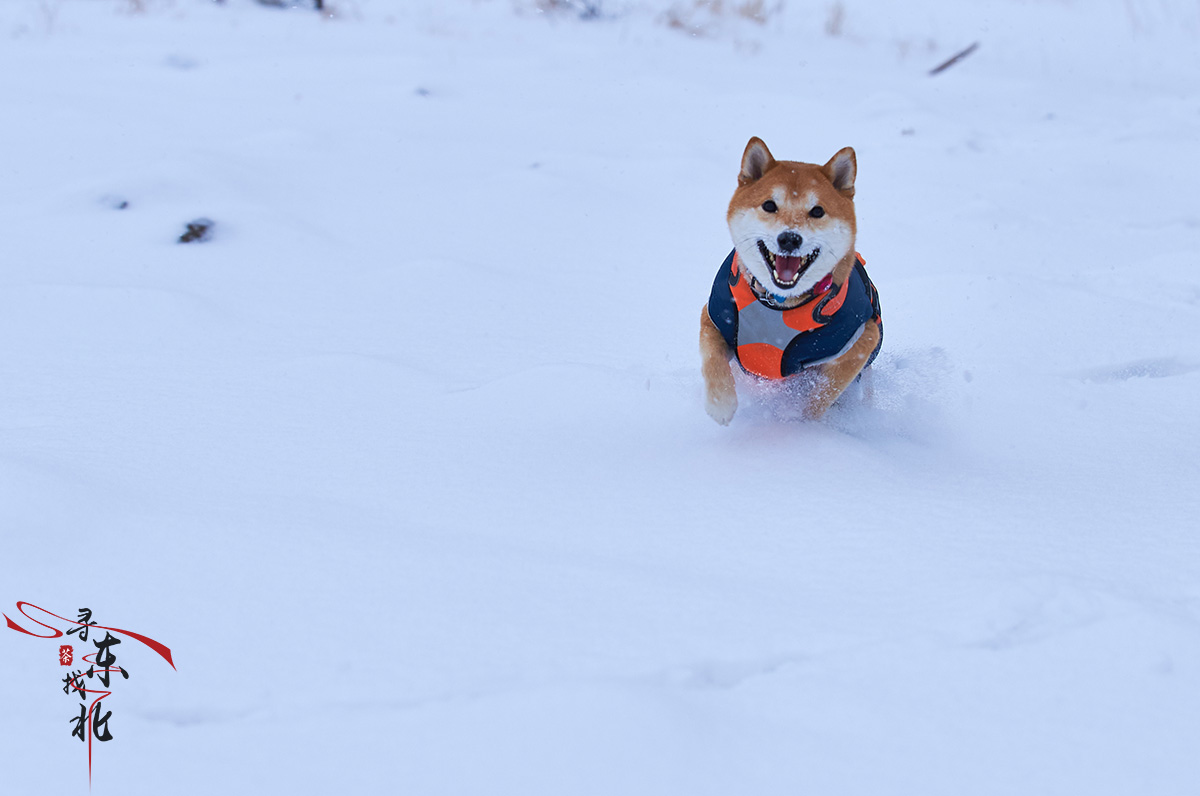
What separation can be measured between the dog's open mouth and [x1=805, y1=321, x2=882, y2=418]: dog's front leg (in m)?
0.32

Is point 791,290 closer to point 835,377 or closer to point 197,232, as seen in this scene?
point 835,377

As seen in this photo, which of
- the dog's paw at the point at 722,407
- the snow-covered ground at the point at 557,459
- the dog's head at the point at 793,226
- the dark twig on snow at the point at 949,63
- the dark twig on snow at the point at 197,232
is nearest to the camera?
the snow-covered ground at the point at 557,459

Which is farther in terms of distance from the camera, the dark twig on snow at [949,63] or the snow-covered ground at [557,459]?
the dark twig on snow at [949,63]

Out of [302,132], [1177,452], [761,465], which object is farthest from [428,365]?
[302,132]

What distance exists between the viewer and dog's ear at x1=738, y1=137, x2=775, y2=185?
101 inches

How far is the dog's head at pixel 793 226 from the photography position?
2367 mm

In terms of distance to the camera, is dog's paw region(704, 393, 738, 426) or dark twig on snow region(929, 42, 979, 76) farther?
dark twig on snow region(929, 42, 979, 76)

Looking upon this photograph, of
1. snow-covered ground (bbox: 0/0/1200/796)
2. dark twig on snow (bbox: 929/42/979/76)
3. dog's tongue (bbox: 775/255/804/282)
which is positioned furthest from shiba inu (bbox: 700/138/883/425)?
dark twig on snow (bbox: 929/42/979/76)

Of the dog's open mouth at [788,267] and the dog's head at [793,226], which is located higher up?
the dog's head at [793,226]

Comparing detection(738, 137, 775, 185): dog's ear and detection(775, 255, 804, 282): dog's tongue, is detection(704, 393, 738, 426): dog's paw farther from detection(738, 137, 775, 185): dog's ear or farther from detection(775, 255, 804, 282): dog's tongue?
detection(738, 137, 775, 185): dog's ear

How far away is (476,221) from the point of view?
4.52 meters

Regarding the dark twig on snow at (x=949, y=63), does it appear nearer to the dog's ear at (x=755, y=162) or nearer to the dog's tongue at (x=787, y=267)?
the dog's ear at (x=755, y=162)

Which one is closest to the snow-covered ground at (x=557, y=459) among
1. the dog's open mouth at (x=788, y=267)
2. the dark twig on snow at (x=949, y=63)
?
the dog's open mouth at (x=788, y=267)

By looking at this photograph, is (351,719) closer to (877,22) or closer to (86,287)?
(86,287)
